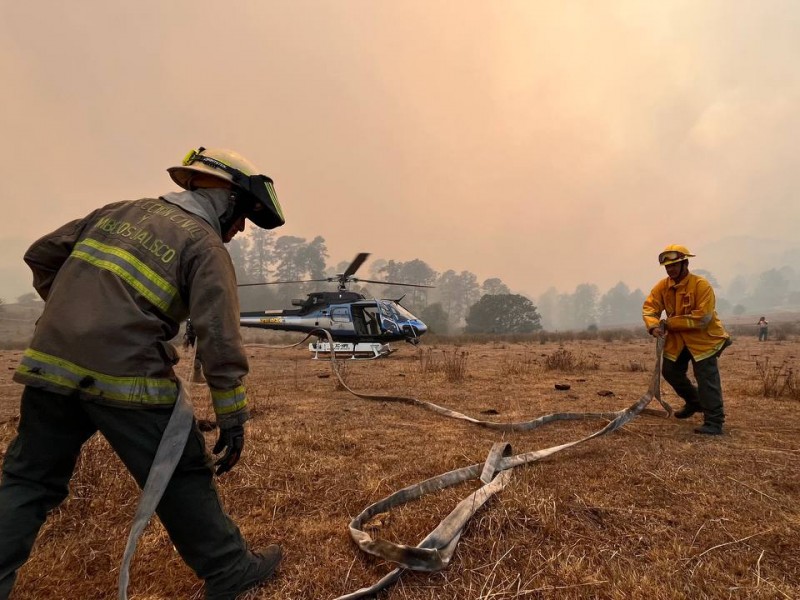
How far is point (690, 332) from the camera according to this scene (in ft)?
16.1

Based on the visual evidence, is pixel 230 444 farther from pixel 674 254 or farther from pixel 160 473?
pixel 674 254

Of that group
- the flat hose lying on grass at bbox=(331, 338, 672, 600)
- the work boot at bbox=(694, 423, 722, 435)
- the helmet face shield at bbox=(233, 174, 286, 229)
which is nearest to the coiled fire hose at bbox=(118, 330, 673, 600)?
the flat hose lying on grass at bbox=(331, 338, 672, 600)

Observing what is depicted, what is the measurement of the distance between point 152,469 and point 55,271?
1.17m

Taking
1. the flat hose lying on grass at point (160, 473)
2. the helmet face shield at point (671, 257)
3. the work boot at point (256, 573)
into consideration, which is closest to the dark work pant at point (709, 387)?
the helmet face shield at point (671, 257)

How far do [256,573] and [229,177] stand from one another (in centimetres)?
202

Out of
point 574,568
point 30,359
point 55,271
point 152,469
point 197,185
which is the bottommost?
point 574,568

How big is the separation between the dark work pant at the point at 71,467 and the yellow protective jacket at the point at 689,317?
487 centimetres

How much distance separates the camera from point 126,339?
5.81ft

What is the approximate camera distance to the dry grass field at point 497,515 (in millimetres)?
2121

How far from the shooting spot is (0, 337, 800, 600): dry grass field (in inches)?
83.5

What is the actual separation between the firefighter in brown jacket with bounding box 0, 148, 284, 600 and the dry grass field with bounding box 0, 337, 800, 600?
57 centimetres

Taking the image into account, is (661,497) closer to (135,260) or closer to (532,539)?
(532,539)

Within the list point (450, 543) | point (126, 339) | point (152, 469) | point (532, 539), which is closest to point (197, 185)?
point (126, 339)

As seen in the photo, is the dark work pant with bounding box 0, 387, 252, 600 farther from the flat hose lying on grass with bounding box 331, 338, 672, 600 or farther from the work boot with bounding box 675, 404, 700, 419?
the work boot with bounding box 675, 404, 700, 419
